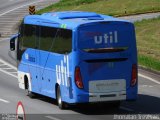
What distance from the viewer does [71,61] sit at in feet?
72.6

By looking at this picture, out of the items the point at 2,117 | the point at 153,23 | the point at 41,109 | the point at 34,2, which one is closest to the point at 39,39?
the point at 41,109

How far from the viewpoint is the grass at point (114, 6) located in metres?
66.8

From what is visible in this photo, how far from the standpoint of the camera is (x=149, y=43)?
45031mm

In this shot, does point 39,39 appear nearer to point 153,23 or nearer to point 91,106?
point 91,106

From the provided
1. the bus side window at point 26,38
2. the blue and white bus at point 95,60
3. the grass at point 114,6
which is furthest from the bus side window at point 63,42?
the grass at point 114,6

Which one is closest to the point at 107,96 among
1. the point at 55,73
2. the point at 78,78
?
the point at 78,78

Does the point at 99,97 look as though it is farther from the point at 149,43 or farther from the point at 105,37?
the point at 149,43

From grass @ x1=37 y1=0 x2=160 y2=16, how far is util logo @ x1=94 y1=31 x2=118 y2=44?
42634 millimetres

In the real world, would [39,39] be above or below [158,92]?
above

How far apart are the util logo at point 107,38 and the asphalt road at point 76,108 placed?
2.31 meters

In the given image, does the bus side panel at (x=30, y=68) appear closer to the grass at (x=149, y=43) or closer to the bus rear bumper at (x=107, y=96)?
the bus rear bumper at (x=107, y=96)

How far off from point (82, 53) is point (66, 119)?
237cm

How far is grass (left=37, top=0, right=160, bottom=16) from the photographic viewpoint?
66.8 metres

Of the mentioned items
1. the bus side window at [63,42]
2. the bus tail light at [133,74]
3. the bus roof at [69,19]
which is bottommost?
the bus tail light at [133,74]
